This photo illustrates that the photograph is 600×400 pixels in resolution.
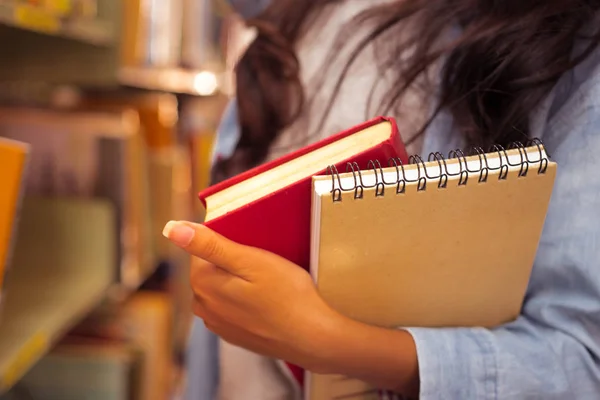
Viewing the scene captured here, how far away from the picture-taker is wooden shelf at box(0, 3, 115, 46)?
2.09ft

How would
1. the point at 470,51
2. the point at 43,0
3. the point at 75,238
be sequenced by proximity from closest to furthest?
the point at 470,51
the point at 43,0
the point at 75,238

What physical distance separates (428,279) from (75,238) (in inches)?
27.0

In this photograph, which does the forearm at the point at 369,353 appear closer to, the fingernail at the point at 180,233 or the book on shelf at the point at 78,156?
the fingernail at the point at 180,233

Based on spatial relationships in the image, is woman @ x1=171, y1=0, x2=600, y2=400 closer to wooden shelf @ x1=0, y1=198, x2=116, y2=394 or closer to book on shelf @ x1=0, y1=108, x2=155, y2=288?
wooden shelf @ x1=0, y1=198, x2=116, y2=394

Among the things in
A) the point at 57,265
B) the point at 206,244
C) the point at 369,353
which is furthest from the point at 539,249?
the point at 57,265

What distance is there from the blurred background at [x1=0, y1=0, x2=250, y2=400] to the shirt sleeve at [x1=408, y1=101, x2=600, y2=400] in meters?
0.50

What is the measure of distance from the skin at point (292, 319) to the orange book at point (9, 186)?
290 millimetres

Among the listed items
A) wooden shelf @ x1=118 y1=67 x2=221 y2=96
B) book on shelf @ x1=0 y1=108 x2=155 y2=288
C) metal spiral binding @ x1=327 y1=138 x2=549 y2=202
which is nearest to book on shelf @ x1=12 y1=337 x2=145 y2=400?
book on shelf @ x1=0 y1=108 x2=155 y2=288

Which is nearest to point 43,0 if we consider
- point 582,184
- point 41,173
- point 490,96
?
point 41,173

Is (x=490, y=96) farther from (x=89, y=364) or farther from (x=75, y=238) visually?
(x=89, y=364)

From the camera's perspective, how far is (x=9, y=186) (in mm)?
641

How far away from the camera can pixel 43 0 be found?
74cm

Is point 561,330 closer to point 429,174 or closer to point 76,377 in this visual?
point 429,174

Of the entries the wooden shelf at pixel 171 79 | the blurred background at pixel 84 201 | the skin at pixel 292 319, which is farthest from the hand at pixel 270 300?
the wooden shelf at pixel 171 79
